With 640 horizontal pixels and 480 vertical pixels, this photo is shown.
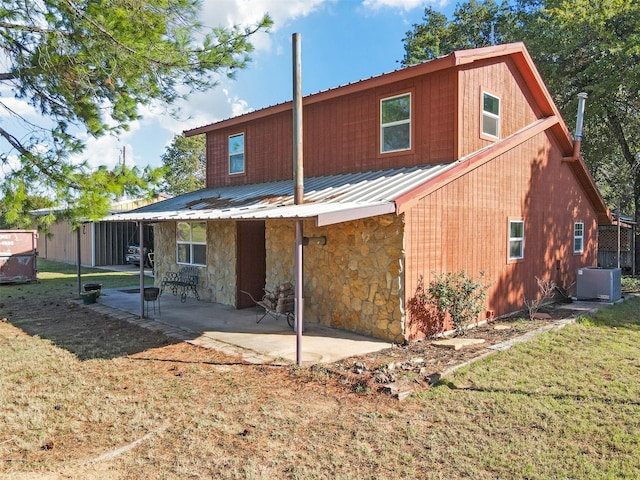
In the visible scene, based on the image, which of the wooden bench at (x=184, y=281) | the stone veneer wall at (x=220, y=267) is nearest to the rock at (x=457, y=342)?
the stone veneer wall at (x=220, y=267)

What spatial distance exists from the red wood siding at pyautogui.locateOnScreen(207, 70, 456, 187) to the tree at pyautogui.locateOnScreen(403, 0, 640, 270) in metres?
9.70

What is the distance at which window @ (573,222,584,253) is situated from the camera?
1292 centimetres

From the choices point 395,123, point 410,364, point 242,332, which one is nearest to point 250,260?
point 242,332

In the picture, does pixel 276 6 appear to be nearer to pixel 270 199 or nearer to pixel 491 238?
pixel 270 199

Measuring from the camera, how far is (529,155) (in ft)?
35.1

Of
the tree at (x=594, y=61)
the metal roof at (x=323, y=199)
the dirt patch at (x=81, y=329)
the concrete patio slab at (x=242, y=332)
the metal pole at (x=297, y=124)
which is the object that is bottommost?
the dirt patch at (x=81, y=329)

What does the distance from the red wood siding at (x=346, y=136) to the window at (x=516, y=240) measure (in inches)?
106

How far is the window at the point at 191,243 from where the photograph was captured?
1210cm

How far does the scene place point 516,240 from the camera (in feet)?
33.7

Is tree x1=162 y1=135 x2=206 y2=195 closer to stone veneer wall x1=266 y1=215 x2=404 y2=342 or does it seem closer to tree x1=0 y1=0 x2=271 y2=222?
stone veneer wall x1=266 y1=215 x2=404 y2=342

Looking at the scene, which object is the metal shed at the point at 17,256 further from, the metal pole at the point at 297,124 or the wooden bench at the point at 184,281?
the metal pole at the point at 297,124

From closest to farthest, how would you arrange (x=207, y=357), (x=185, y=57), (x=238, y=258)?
(x=207, y=357) < (x=185, y=57) < (x=238, y=258)

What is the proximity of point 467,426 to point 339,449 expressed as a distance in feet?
4.40

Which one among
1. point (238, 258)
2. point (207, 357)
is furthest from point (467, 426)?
point (238, 258)
